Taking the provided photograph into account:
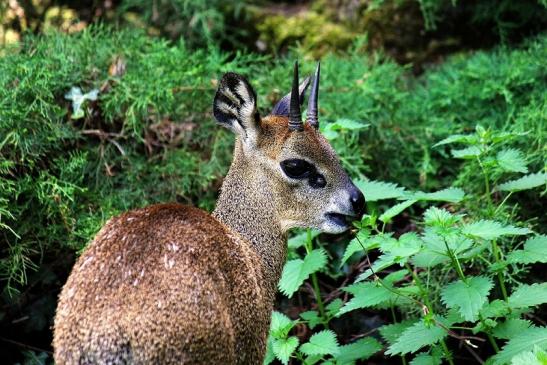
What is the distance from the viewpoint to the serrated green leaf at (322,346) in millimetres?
3957

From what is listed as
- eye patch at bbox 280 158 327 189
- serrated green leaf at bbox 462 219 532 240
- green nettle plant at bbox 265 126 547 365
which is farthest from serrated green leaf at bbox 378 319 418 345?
eye patch at bbox 280 158 327 189

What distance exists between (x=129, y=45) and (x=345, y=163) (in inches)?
78.6

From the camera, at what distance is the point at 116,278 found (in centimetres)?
313

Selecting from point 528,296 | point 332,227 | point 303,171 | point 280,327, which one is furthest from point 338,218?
point 528,296

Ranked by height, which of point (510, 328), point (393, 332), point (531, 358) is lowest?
point (393, 332)

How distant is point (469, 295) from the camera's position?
3.62 meters

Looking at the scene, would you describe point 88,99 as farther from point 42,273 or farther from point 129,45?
point 42,273

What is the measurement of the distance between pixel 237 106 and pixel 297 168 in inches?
18.2

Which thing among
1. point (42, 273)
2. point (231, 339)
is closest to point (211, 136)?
point (42, 273)

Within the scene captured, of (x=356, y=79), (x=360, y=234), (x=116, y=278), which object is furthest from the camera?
(x=356, y=79)

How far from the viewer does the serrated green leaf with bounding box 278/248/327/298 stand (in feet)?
13.3

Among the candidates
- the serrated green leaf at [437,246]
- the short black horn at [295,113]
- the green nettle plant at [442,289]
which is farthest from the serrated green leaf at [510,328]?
the short black horn at [295,113]

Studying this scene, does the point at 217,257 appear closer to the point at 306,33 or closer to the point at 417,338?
the point at 417,338

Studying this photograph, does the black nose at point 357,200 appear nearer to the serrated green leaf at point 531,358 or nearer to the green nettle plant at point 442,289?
the green nettle plant at point 442,289
